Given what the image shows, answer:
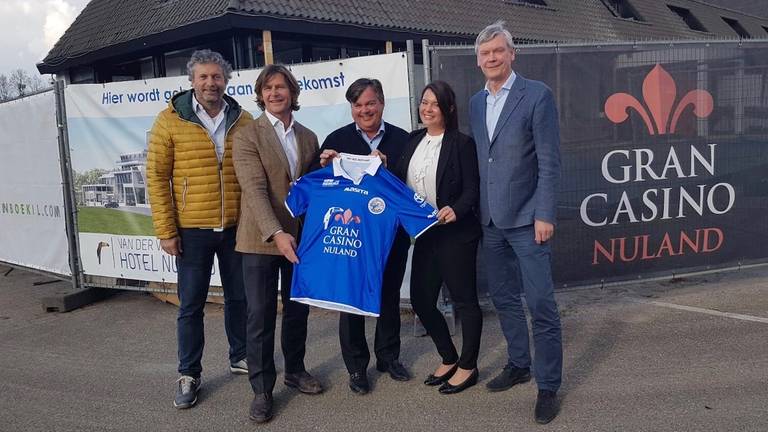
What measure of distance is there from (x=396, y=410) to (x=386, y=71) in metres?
2.69

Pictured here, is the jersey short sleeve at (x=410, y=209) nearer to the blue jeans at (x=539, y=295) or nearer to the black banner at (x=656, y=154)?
the blue jeans at (x=539, y=295)

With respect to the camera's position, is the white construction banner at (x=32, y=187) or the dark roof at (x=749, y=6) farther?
the dark roof at (x=749, y=6)

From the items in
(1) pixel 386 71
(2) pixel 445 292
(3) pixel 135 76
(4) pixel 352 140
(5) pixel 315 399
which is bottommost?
(5) pixel 315 399

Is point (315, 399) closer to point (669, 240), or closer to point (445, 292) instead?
point (445, 292)

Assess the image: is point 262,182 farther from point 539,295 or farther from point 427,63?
Answer: point 427,63

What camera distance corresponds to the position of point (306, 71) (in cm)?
534

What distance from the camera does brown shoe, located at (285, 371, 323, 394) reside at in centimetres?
388

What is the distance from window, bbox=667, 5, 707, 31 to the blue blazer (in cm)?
2625

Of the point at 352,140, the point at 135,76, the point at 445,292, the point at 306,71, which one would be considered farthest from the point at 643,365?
the point at 135,76

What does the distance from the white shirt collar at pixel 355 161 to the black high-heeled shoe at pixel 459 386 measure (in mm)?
1374

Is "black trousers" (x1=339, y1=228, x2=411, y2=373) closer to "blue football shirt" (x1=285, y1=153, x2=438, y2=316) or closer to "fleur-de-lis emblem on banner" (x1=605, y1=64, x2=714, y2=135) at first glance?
"blue football shirt" (x1=285, y1=153, x2=438, y2=316)

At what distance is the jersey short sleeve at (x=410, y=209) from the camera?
3455 mm

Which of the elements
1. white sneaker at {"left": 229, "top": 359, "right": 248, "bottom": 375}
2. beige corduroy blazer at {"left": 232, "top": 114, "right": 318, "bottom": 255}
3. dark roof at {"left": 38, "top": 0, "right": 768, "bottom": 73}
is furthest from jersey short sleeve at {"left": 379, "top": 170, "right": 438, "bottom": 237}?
dark roof at {"left": 38, "top": 0, "right": 768, "bottom": 73}

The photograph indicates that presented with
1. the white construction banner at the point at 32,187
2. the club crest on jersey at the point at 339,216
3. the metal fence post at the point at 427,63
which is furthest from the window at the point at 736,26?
the club crest on jersey at the point at 339,216
